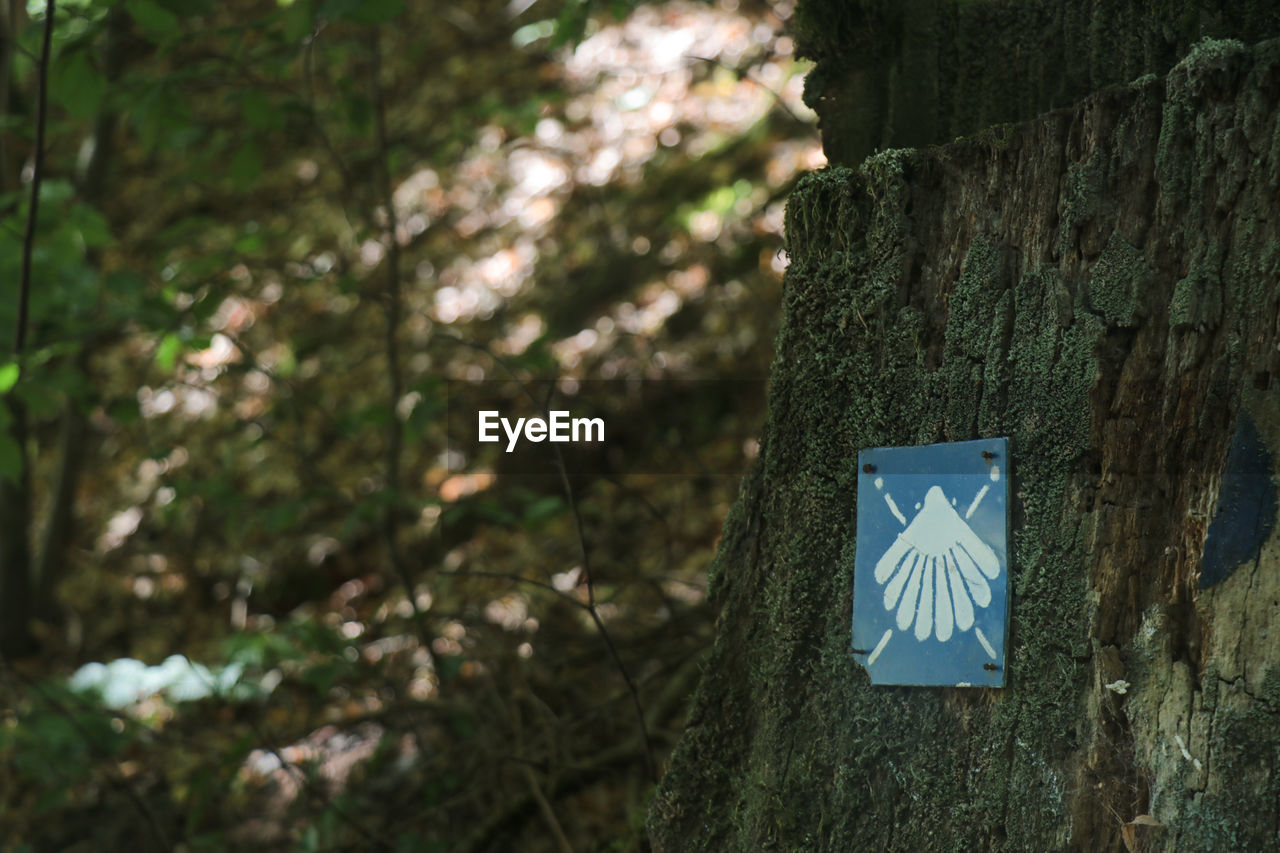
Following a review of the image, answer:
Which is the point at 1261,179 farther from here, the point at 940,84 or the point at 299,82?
the point at 299,82

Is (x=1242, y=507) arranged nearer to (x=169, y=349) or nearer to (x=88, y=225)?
(x=169, y=349)

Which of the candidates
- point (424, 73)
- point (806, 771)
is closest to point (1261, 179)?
point (806, 771)

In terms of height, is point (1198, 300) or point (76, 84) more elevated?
point (76, 84)

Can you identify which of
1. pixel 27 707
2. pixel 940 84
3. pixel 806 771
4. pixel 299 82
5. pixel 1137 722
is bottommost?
pixel 27 707

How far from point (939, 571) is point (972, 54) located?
75 cm

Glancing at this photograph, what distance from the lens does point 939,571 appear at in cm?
122

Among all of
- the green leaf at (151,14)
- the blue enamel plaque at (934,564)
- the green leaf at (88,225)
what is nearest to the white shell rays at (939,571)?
the blue enamel plaque at (934,564)

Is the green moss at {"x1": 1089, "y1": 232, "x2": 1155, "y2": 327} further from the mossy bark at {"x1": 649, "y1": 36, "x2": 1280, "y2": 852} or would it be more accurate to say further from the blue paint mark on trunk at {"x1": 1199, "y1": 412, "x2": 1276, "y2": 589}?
the blue paint mark on trunk at {"x1": 1199, "y1": 412, "x2": 1276, "y2": 589}

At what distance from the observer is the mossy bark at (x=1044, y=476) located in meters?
1.04

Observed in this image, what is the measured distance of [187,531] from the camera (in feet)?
17.6

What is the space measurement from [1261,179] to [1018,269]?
263mm

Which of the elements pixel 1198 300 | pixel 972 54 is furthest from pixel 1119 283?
pixel 972 54

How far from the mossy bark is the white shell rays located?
5 cm

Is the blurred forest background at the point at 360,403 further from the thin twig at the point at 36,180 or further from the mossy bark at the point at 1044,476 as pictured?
the mossy bark at the point at 1044,476
